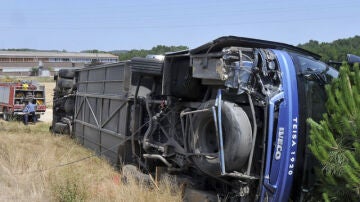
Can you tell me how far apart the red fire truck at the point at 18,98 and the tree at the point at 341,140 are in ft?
75.2

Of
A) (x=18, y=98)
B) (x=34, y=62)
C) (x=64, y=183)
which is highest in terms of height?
(x=34, y=62)

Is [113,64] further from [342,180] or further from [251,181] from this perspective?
[342,180]

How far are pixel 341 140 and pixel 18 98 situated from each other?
78.8 ft

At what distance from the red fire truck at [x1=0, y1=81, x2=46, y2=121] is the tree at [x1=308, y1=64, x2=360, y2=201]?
22907mm

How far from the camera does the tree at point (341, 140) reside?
391 centimetres

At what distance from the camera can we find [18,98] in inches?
1008

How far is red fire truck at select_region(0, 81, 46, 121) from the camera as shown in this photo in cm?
2530

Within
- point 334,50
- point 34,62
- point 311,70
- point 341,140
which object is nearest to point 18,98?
point 334,50

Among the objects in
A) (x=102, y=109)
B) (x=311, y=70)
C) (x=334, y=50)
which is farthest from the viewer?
(x=334, y=50)

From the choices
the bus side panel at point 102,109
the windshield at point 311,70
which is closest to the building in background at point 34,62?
the bus side panel at point 102,109

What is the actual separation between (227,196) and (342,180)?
61.8 inches

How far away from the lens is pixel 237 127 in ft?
15.9

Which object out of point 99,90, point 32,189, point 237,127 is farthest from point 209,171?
point 99,90

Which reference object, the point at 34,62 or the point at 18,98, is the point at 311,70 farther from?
the point at 34,62
